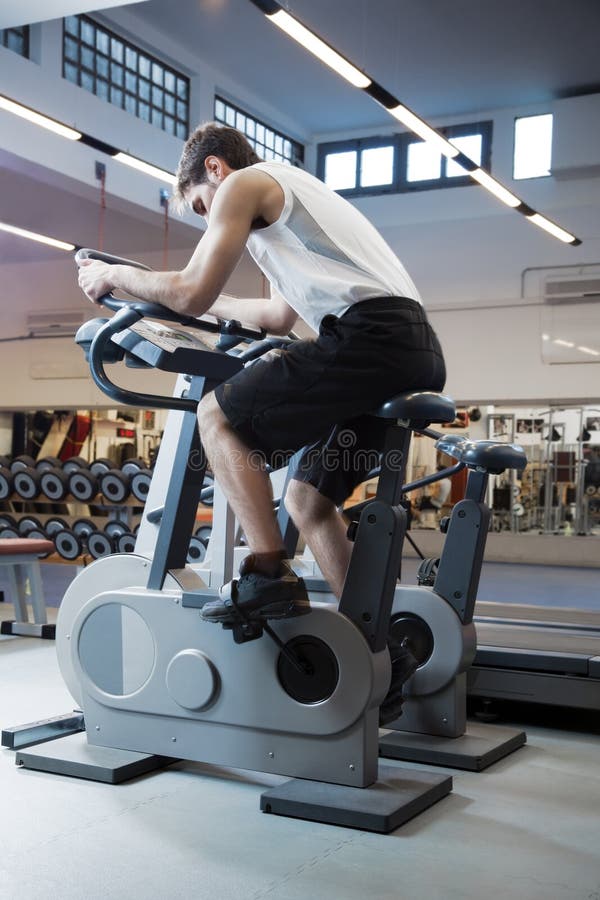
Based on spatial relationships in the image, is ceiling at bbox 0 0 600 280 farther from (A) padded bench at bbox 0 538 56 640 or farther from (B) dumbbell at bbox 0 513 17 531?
(A) padded bench at bbox 0 538 56 640

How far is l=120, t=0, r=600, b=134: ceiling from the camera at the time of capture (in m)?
8.80

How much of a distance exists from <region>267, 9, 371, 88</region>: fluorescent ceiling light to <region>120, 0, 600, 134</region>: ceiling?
8.25 ft

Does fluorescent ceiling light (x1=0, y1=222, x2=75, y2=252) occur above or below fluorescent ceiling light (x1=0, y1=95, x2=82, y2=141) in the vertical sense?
below

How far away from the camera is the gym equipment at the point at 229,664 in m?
2.37

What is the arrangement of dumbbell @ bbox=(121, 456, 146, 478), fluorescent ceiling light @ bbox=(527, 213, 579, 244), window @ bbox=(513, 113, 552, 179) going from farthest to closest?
window @ bbox=(513, 113, 552, 179)
fluorescent ceiling light @ bbox=(527, 213, 579, 244)
dumbbell @ bbox=(121, 456, 146, 478)

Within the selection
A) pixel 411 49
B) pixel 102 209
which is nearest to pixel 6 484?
pixel 102 209

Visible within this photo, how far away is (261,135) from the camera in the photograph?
11.5m

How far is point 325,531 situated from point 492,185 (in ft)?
20.2

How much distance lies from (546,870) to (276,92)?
34.1 ft

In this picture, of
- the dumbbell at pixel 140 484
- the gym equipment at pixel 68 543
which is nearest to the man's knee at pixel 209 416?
the dumbbell at pixel 140 484

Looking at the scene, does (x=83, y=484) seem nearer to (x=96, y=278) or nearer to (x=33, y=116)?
(x=33, y=116)

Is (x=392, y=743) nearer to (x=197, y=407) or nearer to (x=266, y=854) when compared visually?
(x=266, y=854)

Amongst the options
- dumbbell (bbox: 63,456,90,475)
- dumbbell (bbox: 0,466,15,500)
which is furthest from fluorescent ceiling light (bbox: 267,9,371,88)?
dumbbell (bbox: 0,466,15,500)

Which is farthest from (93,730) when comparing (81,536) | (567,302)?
(567,302)
